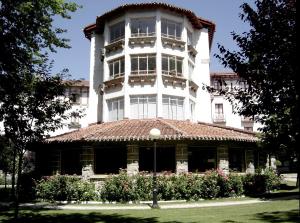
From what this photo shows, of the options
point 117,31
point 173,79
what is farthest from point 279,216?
Result: point 117,31

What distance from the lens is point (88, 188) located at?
935 inches

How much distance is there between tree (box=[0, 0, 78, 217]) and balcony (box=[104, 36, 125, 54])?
1017 cm

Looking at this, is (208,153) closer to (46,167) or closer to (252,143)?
(252,143)

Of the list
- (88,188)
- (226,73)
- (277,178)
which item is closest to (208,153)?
(277,178)

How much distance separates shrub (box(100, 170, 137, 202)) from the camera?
74.3 feet

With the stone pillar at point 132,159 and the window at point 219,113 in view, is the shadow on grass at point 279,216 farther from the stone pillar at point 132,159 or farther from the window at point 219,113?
the window at point 219,113

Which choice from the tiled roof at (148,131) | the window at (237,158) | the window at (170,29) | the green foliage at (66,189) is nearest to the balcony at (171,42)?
the window at (170,29)

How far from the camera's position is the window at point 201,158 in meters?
26.4

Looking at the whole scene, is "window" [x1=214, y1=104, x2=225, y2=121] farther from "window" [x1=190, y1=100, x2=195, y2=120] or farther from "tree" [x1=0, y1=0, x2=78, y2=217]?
"tree" [x1=0, y1=0, x2=78, y2=217]

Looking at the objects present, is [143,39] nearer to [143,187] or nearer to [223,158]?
[223,158]

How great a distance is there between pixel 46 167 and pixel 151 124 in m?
9.45

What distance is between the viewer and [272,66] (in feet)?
27.5

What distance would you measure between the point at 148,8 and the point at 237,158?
47.1 ft

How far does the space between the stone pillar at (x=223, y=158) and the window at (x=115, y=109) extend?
28.8ft
